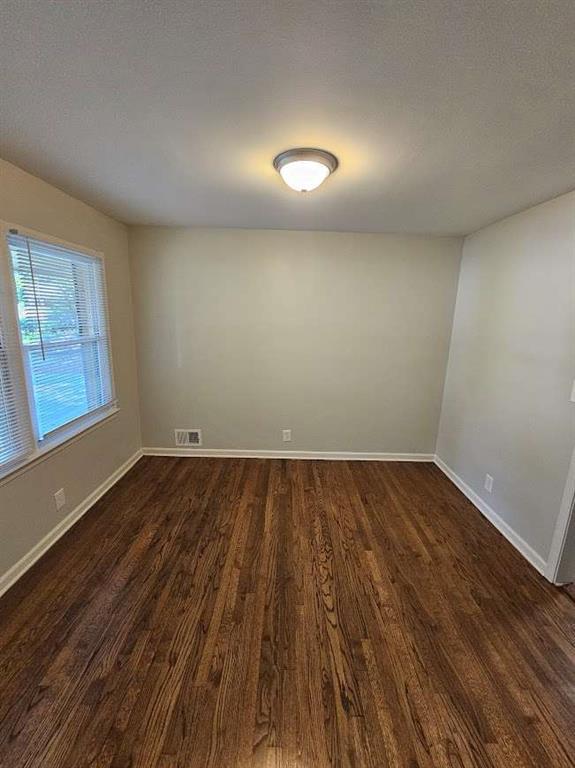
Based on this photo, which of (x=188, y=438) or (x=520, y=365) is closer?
(x=520, y=365)

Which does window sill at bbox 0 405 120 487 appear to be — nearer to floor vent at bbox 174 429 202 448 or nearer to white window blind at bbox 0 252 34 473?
white window blind at bbox 0 252 34 473

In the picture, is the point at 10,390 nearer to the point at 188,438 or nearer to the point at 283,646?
the point at 188,438

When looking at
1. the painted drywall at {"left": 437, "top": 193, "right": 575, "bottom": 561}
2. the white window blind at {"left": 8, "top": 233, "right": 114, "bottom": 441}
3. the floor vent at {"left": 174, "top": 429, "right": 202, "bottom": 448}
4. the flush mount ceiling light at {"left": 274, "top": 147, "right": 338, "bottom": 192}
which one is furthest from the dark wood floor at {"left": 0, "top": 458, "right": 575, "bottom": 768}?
Result: the flush mount ceiling light at {"left": 274, "top": 147, "right": 338, "bottom": 192}

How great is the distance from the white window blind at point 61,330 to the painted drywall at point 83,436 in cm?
15

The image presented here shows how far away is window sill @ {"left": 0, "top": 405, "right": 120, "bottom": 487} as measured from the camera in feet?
6.03

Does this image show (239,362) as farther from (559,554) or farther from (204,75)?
(559,554)

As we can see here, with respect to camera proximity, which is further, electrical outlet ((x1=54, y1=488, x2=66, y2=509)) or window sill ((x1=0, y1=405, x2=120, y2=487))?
electrical outlet ((x1=54, y1=488, x2=66, y2=509))

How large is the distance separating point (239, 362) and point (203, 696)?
8.19ft

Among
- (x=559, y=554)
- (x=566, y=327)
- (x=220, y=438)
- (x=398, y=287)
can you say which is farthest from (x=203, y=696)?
(x=398, y=287)

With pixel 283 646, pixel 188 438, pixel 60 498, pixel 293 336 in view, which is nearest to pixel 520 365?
pixel 293 336

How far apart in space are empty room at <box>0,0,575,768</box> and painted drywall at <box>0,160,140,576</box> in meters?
0.02

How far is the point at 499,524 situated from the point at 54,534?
3.22m

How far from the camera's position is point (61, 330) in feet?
7.25

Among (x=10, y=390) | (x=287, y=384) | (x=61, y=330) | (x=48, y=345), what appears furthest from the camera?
(x=287, y=384)
